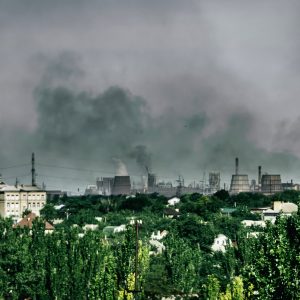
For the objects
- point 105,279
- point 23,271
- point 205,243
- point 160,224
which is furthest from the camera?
point 160,224

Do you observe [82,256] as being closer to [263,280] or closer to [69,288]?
[69,288]

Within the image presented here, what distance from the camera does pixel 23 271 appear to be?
6494cm

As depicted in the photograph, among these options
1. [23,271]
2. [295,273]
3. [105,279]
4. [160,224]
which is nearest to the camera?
[295,273]

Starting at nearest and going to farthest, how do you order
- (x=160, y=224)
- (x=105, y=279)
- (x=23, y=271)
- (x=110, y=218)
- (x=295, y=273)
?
(x=295, y=273)
(x=105, y=279)
(x=23, y=271)
(x=160, y=224)
(x=110, y=218)

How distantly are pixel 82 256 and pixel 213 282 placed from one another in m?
11.7

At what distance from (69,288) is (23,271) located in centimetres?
395

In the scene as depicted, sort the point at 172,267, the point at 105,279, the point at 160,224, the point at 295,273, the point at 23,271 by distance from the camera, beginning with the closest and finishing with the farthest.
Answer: the point at 295,273
the point at 105,279
the point at 23,271
the point at 172,267
the point at 160,224

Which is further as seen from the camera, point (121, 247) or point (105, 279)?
point (121, 247)

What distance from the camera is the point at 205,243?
125000mm

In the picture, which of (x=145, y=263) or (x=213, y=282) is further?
(x=145, y=263)

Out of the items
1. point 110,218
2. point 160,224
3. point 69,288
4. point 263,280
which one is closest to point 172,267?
point 69,288

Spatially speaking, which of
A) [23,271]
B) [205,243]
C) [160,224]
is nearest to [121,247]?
[23,271]

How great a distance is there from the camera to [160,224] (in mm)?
157625

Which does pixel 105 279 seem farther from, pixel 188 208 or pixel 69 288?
pixel 188 208
